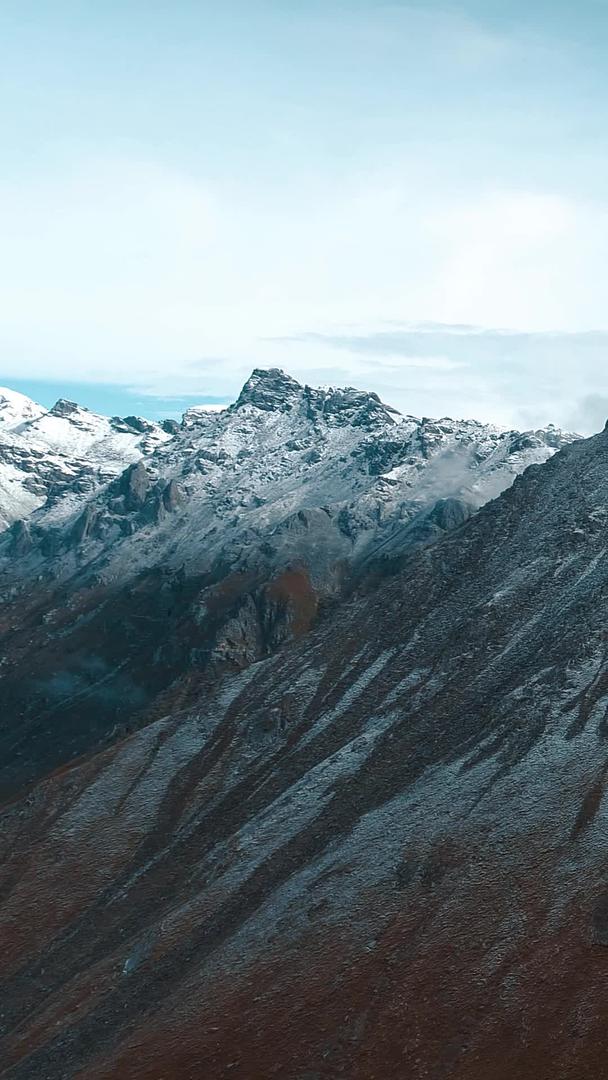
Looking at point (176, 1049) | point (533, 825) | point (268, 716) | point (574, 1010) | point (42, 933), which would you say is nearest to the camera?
point (574, 1010)

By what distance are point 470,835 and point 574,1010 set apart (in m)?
37.7

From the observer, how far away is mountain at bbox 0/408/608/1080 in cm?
9294

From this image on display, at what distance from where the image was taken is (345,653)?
196 meters

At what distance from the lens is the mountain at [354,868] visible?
92938 millimetres

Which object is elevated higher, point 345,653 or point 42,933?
point 345,653

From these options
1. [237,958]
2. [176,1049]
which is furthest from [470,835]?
[176,1049]

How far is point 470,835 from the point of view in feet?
406

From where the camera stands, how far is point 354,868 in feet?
409

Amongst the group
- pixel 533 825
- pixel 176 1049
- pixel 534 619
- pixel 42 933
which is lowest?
pixel 42 933

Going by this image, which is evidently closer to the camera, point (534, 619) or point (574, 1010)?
point (574, 1010)

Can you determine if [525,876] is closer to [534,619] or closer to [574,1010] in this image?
[574,1010]

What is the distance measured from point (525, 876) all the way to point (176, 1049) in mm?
45258

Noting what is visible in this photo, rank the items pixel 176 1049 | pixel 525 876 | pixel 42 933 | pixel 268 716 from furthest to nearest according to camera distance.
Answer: pixel 268 716
pixel 42 933
pixel 525 876
pixel 176 1049

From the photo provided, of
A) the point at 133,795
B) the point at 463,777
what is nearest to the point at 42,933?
the point at 133,795
